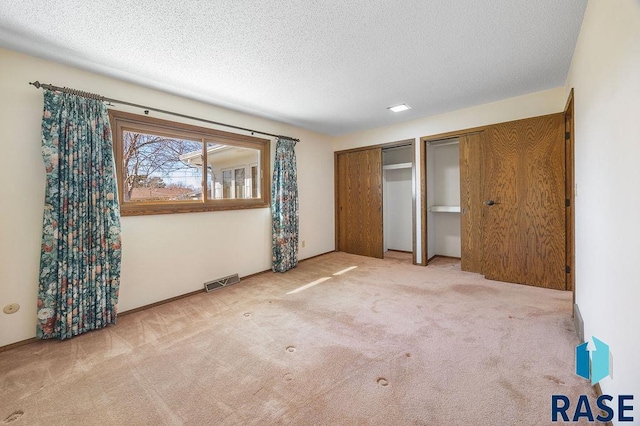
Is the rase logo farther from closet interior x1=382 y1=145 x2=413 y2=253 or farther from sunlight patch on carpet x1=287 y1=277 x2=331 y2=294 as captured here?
closet interior x1=382 y1=145 x2=413 y2=253

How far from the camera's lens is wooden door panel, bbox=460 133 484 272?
3811 mm

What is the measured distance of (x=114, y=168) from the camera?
8.16ft

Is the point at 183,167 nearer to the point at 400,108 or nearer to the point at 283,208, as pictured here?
the point at 283,208

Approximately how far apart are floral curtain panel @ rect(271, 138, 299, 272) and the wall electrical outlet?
2.68m

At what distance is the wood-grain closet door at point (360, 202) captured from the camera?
489 cm

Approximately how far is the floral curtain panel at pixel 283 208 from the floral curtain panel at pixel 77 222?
2.07 meters

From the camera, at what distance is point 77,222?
2256 millimetres

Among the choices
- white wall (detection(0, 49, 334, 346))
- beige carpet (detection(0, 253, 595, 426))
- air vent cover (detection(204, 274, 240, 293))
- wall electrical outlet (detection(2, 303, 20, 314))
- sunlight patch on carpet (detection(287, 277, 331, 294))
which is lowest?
beige carpet (detection(0, 253, 595, 426))

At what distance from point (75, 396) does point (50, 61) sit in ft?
8.90

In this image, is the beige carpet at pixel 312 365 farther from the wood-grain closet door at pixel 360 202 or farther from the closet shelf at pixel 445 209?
the wood-grain closet door at pixel 360 202

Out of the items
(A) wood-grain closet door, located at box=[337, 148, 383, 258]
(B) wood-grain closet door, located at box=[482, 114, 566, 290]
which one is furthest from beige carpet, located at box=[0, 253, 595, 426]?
(A) wood-grain closet door, located at box=[337, 148, 383, 258]

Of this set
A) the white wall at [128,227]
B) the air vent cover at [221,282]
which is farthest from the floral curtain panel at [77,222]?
the air vent cover at [221,282]

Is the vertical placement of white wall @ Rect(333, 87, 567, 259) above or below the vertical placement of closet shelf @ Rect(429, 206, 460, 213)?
above

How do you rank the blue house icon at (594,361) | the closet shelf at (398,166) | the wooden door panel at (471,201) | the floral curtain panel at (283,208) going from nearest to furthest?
the blue house icon at (594,361), the wooden door panel at (471,201), the floral curtain panel at (283,208), the closet shelf at (398,166)
